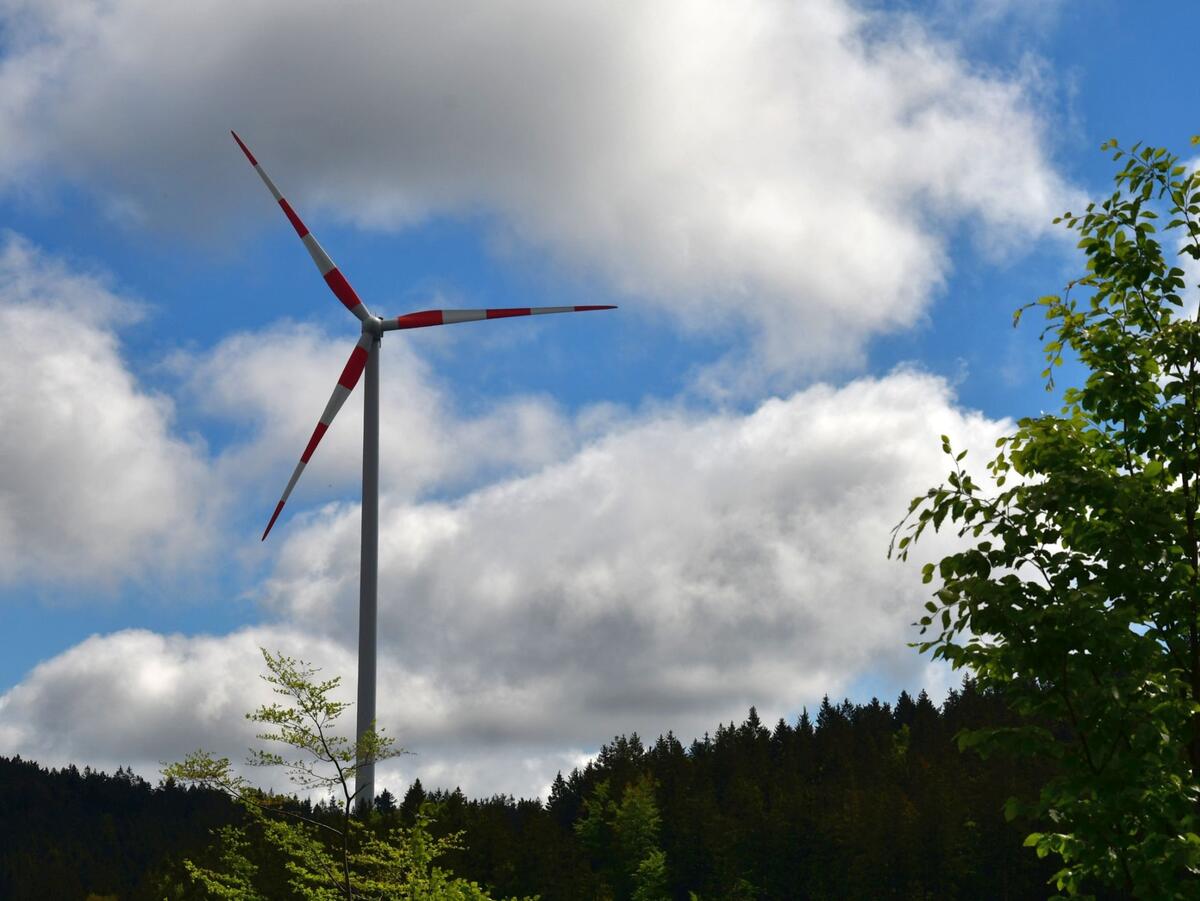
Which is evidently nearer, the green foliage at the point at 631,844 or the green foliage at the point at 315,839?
the green foliage at the point at 315,839

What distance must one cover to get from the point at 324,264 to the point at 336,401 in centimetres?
996

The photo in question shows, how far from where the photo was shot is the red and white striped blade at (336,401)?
7356 centimetres

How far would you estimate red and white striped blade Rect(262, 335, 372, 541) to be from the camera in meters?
73.6

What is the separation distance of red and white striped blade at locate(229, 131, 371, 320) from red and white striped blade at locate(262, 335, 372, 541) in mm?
2449

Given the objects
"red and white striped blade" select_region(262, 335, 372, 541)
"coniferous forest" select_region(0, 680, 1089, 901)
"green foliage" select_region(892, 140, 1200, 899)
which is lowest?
"green foliage" select_region(892, 140, 1200, 899)

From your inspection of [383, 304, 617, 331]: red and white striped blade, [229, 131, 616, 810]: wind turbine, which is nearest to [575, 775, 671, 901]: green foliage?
[229, 131, 616, 810]: wind turbine

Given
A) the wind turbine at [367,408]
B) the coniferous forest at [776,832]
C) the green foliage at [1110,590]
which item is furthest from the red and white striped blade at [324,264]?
the green foliage at [1110,590]

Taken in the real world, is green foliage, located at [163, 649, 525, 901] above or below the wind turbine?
below

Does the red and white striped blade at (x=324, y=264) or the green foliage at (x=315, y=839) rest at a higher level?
the red and white striped blade at (x=324, y=264)

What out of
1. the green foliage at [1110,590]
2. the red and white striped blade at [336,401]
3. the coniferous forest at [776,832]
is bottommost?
the green foliage at [1110,590]

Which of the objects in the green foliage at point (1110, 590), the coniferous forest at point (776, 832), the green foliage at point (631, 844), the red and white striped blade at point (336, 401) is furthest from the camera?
the green foliage at point (631, 844)

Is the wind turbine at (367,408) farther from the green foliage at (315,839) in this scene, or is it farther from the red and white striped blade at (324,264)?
the green foliage at (315,839)

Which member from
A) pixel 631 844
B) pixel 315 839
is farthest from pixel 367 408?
pixel 631 844

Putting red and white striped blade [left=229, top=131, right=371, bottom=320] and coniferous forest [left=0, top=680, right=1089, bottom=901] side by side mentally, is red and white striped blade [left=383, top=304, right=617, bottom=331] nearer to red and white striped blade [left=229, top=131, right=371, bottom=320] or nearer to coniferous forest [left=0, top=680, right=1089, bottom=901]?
red and white striped blade [left=229, top=131, right=371, bottom=320]
